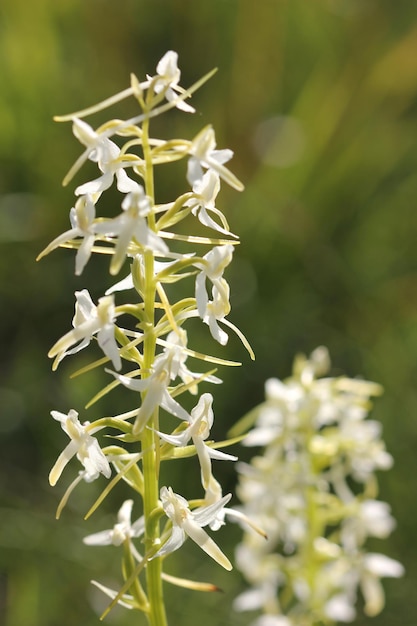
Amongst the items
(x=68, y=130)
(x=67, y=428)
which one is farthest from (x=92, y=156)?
(x=68, y=130)

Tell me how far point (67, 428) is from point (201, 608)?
0.87 m

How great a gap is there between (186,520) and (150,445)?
6 cm

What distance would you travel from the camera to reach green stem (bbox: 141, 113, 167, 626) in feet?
1.76

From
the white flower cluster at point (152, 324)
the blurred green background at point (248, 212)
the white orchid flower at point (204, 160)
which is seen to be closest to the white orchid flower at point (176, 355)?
the white flower cluster at point (152, 324)

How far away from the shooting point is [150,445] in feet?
1.81

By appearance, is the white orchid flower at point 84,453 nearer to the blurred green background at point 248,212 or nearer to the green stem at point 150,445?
the green stem at point 150,445

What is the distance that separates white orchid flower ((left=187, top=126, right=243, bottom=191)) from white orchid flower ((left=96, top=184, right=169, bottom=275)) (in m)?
0.04

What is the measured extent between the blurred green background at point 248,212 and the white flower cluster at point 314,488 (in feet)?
1.43

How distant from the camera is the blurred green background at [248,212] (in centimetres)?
153

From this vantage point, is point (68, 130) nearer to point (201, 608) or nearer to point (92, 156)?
point (201, 608)

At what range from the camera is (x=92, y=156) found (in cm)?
56

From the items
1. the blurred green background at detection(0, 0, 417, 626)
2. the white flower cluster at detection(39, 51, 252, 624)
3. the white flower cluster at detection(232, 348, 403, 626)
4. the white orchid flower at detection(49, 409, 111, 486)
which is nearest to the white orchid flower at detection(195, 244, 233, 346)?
the white flower cluster at detection(39, 51, 252, 624)

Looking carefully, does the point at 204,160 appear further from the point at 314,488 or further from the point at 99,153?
the point at 314,488

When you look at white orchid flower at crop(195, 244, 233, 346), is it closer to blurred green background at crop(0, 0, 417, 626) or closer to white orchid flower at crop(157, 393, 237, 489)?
white orchid flower at crop(157, 393, 237, 489)
